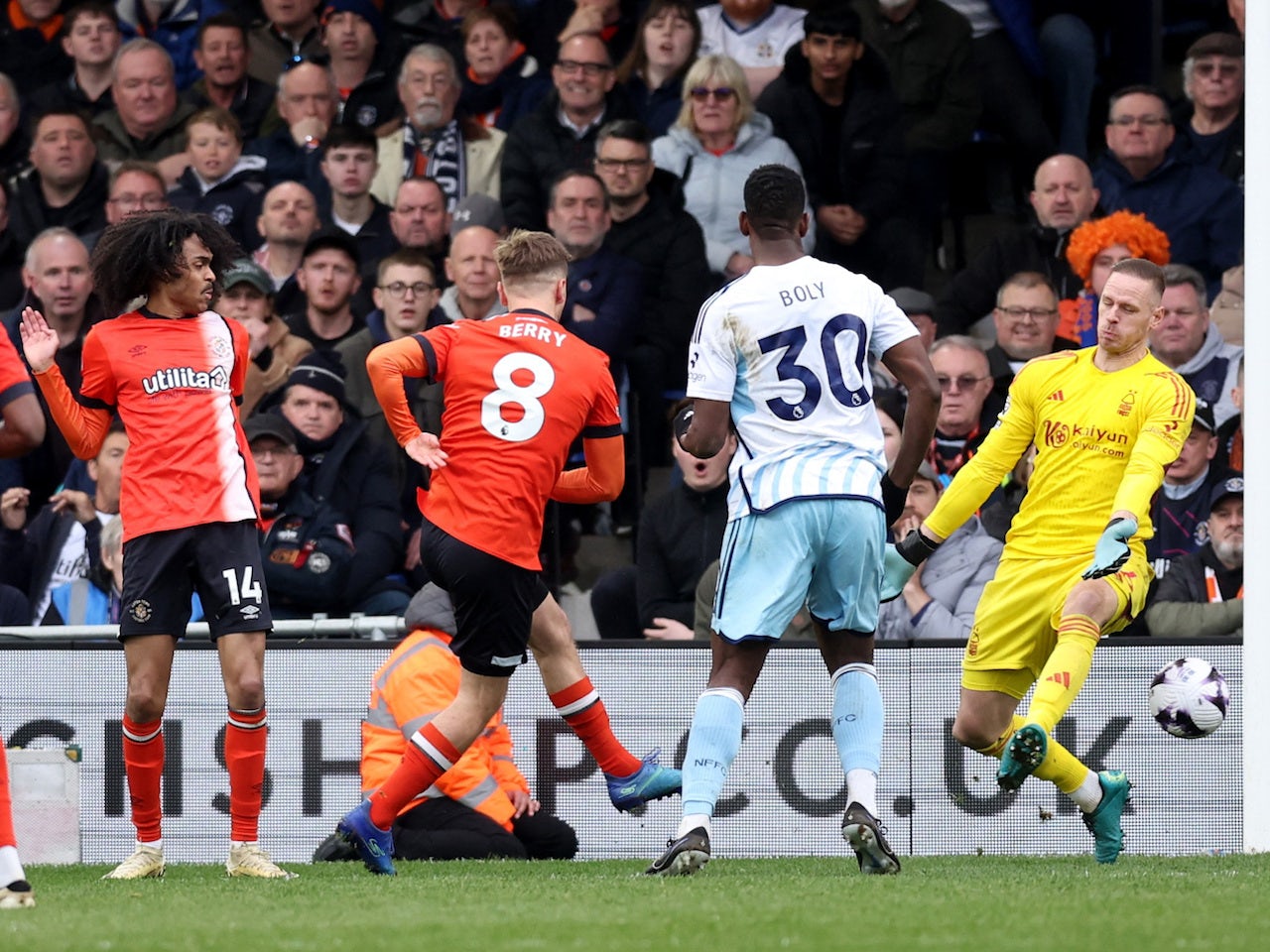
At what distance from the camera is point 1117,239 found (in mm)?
11469

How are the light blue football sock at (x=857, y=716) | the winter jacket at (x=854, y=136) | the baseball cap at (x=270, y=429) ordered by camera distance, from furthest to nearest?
the winter jacket at (x=854, y=136), the baseball cap at (x=270, y=429), the light blue football sock at (x=857, y=716)

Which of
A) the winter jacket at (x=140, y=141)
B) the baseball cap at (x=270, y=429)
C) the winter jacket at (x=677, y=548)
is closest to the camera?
the winter jacket at (x=677, y=548)

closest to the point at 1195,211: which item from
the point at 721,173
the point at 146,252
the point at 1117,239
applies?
the point at 1117,239

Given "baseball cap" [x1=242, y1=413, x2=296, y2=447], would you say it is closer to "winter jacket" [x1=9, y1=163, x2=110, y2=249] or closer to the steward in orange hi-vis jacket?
the steward in orange hi-vis jacket

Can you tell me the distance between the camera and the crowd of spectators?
11.0 meters

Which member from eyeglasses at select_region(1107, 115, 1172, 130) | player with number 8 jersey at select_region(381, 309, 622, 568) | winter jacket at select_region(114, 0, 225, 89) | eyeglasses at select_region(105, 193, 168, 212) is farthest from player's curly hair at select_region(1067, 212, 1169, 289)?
winter jacket at select_region(114, 0, 225, 89)

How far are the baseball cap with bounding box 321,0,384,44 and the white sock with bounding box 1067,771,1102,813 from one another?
855cm

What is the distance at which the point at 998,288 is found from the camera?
40.0 feet

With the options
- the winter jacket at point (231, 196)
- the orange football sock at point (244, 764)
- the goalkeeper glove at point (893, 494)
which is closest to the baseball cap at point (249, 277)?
the winter jacket at point (231, 196)

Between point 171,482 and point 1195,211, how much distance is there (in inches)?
272

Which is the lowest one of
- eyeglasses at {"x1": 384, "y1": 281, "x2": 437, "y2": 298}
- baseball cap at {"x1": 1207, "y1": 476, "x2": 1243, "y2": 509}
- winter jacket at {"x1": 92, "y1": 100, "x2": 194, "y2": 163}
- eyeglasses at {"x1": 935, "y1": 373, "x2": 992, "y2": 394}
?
baseball cap at {"x1": 1207, "y1": 476, "x2": 1243, "y2": 509}

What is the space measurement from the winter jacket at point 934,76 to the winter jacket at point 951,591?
355 cm

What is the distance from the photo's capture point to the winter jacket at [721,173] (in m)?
12.6

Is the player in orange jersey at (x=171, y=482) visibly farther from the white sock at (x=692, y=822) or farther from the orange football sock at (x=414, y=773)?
the white sock at (x=692, y=822)
